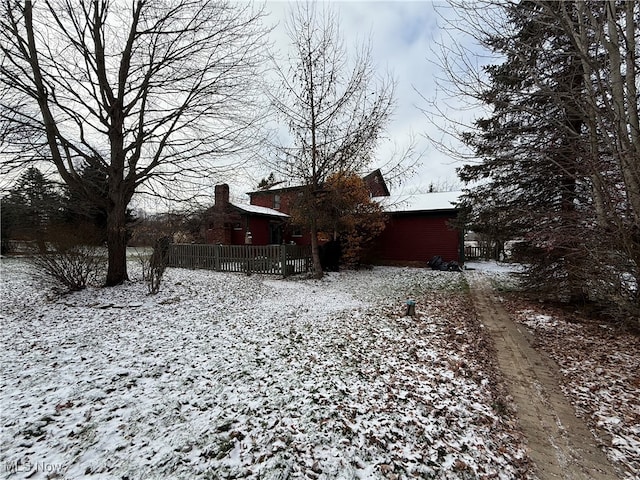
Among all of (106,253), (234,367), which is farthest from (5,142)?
(234,367)

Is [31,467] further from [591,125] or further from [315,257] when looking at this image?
[315,257]

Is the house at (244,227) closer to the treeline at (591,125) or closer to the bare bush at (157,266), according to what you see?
the bare bush at (157,266)

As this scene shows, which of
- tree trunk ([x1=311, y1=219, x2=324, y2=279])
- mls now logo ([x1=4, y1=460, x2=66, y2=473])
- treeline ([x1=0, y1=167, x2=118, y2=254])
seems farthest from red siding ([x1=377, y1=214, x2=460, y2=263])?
mls now logo ([x1=4, y1=460, x2=66, y2=473])

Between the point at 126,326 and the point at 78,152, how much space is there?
580 centimetres

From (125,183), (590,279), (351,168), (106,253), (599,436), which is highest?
(351,168)

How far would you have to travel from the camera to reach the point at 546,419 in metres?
3.01

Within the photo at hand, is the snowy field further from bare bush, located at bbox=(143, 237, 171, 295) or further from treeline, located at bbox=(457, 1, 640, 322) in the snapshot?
treeline, located at bbox=(457, 1, 640, 322)

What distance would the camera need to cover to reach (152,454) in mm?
2311

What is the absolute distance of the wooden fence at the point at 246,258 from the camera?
12180 millimetres

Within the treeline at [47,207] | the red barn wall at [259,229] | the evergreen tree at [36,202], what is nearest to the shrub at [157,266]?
the treeline at [47,207]

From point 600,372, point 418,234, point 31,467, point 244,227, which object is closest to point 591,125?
point 600,372

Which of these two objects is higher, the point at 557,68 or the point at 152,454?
the point at 557,68

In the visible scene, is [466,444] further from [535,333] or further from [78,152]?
[78,152]

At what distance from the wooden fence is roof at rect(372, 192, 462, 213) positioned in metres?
5.88
